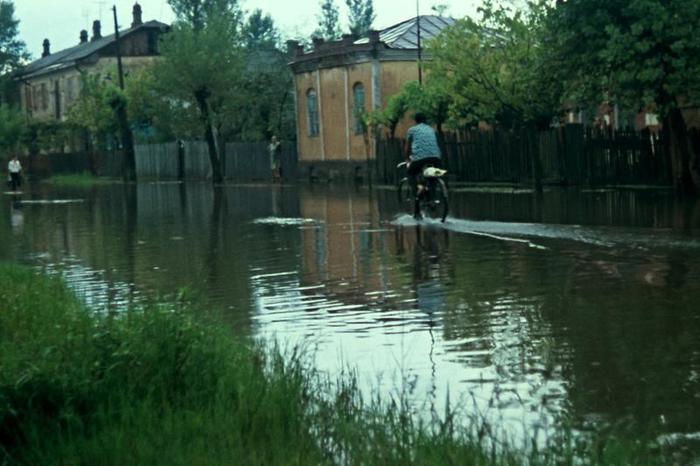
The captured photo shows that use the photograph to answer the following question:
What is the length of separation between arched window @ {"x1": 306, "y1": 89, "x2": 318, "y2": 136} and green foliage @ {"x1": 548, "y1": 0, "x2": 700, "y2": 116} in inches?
1085

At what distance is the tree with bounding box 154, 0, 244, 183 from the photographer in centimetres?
6303

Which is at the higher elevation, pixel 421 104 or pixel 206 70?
pixel 206 70

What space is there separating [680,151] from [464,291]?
71.6 feet

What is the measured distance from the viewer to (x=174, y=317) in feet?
26.5

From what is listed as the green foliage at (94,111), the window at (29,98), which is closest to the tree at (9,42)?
the window at (29,98)

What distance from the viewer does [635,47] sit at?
30.6 metres

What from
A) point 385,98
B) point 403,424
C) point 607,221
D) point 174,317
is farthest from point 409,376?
point 385,98

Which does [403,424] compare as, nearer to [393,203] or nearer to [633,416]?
[633,416]

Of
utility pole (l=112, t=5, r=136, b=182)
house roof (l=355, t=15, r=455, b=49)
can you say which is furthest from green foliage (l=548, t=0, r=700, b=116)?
utility pole (l=112, t=5, r=136, b=182)

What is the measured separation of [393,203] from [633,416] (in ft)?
83.6

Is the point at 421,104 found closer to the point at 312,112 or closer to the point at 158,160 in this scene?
the point at 312,112

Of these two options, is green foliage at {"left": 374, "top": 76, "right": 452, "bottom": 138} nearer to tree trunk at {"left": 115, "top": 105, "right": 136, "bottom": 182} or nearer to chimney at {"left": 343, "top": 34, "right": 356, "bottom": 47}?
chimney at {"left": 343, "top": 34, "right": 356, "bottom": 47}

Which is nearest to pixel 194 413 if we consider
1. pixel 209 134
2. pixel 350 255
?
pixel 350 255

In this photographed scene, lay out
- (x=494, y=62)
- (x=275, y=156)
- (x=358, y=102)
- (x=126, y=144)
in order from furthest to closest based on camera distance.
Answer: (x=126, y=144), (x=275, y=156), (x=358, y=102), (x=494, y=62)
